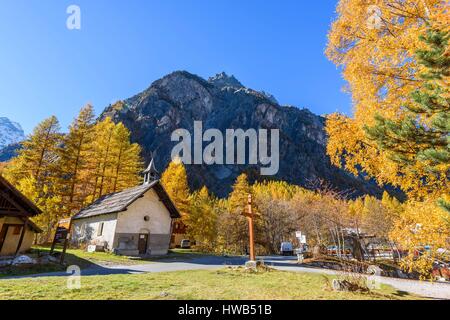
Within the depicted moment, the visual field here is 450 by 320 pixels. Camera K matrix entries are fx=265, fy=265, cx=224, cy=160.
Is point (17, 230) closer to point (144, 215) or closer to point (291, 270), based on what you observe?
point (144, 215)

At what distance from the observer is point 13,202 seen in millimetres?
16625

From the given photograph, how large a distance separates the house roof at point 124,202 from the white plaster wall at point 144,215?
1.86 feet

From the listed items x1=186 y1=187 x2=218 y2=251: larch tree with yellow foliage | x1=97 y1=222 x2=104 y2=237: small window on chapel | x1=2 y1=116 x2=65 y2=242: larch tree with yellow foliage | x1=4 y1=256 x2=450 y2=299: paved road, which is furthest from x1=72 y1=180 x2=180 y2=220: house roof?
x1=186 y1=187 x2=218 y2=251: larch tree with yellow foliage

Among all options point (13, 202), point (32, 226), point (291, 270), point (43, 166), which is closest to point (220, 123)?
point (43, 166)

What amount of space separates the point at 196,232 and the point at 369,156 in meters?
31.5

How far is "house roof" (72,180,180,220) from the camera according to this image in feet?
81.4

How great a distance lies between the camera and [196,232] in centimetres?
3834

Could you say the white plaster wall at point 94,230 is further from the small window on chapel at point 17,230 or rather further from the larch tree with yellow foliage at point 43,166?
the small window on chapel at point 17,230

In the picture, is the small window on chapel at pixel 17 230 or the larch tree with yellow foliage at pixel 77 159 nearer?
the small window on chapel at pixel 17 230

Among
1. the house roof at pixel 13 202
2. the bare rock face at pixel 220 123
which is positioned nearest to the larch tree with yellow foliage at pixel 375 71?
the house roof at pixel 13 202

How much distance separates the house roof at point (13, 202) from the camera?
1622 centimetres

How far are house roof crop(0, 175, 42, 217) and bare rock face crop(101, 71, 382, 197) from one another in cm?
9024

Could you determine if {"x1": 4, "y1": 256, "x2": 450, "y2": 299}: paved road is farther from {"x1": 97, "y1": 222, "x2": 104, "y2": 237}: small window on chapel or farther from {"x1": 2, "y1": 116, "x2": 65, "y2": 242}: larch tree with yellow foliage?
{"x1": 2, "y1": 116, "x2": 65, "y2": 242}: larch tree with yellow foliage
